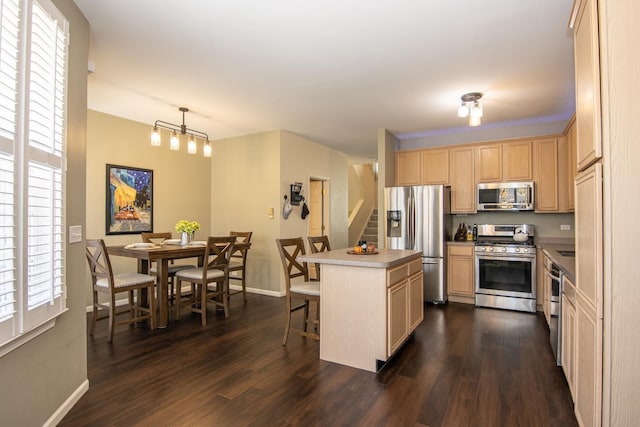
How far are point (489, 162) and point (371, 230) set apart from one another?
4336 mm

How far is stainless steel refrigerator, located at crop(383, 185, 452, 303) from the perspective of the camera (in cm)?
464

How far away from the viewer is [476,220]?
202 inches

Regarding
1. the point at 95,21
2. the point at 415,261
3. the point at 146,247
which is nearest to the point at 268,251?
the point at 146,247

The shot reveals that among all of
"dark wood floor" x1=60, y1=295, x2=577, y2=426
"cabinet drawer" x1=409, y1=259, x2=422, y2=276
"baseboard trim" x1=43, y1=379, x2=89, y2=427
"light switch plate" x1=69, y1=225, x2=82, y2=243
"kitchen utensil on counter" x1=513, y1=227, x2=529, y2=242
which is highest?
"light switch plate" x1=69, y1=225, x2=82, y2=243

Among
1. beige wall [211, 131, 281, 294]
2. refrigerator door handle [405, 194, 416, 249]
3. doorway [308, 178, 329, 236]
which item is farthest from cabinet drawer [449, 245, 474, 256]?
beige wall [211, 131, 281, 294]

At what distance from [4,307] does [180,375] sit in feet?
4.45

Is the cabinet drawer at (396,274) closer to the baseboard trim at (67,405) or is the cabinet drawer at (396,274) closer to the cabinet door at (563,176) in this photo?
the baseboard trim at (67,405)

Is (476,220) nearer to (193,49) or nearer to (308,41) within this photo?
(308,41)

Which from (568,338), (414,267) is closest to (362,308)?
(414,267)

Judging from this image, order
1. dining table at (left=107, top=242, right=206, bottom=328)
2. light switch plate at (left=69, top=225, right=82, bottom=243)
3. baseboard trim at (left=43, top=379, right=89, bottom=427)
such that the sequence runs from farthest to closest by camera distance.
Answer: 1. dining table at (left=107, top=242, right=206, bottom=328)
2. light switch plate at (left=69, top=225, right=82, bottom=243)
3. baseboard trim at (left=43, top=379, right=89, bottom=427)

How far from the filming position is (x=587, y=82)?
1672 mm

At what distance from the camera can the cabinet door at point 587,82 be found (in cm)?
152

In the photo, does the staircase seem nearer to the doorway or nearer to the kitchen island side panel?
the doorway

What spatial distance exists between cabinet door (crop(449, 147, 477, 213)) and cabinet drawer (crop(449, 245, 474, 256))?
581mm
